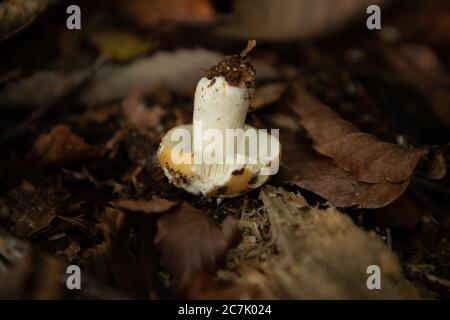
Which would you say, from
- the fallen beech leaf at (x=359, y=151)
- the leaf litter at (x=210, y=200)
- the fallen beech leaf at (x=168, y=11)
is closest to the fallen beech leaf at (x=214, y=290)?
the leaf litter at (x=210, y=200)

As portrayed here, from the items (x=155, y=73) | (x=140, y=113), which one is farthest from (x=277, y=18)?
(x=140, y=113)

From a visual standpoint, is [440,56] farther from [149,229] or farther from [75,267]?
[75,267]

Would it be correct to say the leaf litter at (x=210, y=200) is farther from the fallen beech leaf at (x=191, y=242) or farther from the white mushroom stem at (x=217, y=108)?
the white mushroom stem at (x=217, y=108)

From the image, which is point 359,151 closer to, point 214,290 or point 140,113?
point 214,290

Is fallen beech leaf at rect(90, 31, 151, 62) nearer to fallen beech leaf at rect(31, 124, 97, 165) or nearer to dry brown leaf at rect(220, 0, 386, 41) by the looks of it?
dry brown leaf at rect(220, 0, 386, 41)

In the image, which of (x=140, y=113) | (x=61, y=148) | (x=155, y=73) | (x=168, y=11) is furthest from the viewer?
(x=168, y=11)

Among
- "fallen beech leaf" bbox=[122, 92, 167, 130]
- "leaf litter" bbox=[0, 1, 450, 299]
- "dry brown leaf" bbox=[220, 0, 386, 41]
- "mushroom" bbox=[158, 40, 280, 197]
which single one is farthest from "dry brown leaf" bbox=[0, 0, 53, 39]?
"dry brown leaf" bbox=[220, 0, 386, 41]
